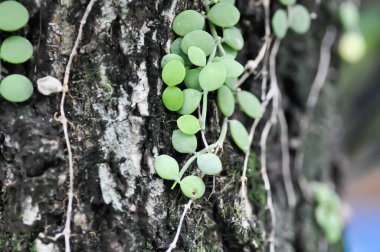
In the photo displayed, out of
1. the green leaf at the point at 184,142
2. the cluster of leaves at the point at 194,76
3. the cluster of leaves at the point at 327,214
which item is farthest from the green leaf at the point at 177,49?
the cluster of leaves at the point at 327,214

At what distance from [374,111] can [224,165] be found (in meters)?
2.06

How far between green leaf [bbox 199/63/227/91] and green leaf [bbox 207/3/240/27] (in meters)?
0.08

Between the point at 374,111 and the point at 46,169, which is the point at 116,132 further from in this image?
the point at 374,111

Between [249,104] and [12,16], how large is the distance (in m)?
0.42

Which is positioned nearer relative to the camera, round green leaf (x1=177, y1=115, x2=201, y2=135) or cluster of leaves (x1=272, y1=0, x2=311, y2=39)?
round green leaf (x1=177, y1=115, x2=201, y2=135)

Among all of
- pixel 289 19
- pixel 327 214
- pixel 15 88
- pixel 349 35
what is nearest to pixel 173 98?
pixel 15 88

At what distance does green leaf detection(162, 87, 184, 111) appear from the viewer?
752 millimetres

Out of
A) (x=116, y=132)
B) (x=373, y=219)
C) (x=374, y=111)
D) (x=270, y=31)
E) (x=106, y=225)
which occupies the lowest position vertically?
(x=106, y=225)

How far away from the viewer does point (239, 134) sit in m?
0.86

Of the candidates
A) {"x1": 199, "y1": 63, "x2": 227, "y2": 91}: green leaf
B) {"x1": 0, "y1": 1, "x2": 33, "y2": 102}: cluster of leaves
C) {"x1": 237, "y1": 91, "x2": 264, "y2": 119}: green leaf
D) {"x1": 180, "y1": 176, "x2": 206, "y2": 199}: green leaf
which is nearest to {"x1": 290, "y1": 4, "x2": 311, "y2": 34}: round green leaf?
{"x1": 237, "y1": 91, "x2": 264, "y2": 119}: green leaf

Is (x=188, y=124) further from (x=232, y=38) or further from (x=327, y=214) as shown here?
(x=327, y=214)

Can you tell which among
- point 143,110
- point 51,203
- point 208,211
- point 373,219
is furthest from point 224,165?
point 373,219

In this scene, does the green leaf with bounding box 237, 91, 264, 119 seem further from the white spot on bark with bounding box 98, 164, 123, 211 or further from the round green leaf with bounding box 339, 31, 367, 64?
the round green leaf with bounding box 339, 31, 367, 64

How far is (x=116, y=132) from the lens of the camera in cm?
75
